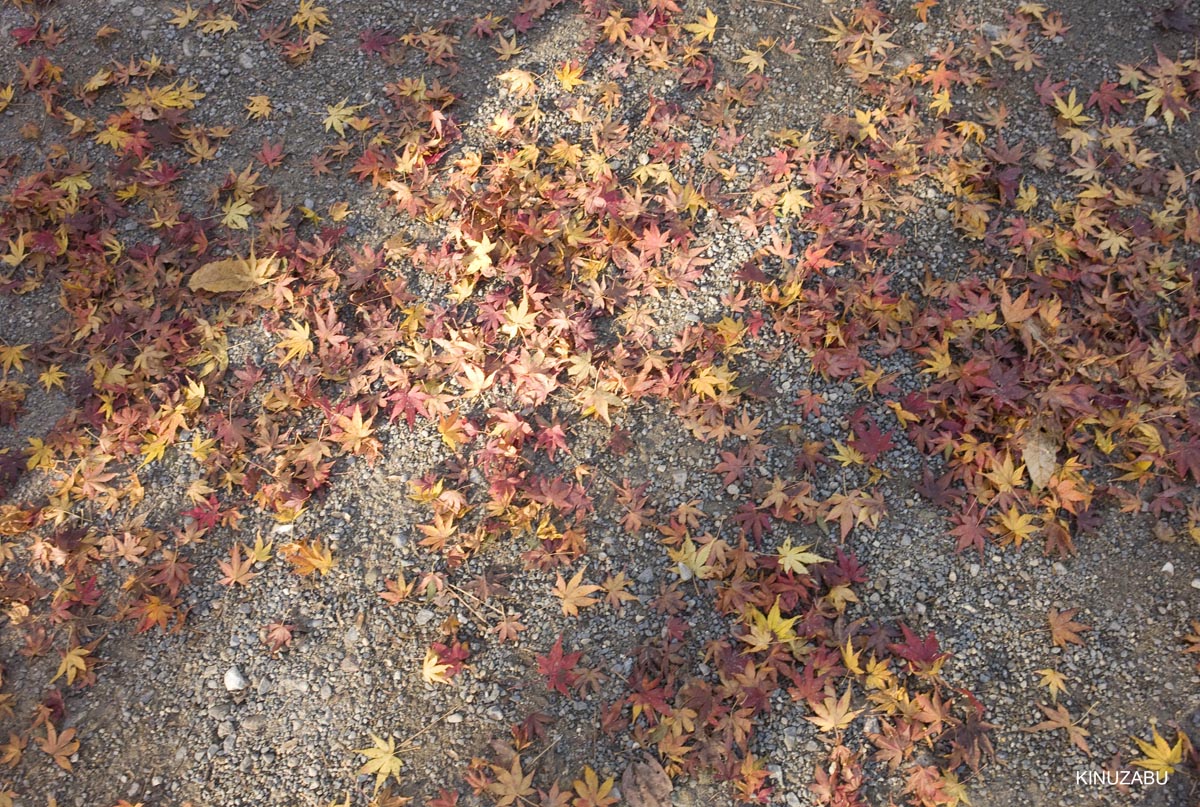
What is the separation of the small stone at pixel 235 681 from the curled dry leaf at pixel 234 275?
5.59 ft

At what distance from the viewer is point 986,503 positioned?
3.17m

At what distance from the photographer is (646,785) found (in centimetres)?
281

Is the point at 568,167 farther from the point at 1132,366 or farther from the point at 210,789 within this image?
the point at 210,789

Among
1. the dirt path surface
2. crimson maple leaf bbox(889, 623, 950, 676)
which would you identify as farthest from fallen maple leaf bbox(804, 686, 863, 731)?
crimson maple leaf bbox(889, 623, 950, 676)

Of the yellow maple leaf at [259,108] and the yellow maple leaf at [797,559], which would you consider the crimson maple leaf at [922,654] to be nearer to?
the yellow maple leaf at [797,559]

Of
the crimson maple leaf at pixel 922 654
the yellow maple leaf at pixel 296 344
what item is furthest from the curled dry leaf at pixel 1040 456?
the yellow maple leaf at pixel 296 344

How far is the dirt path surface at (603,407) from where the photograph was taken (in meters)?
2.91

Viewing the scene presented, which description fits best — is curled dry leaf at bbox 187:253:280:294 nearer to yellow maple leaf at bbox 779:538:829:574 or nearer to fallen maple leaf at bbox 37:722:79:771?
fallen maple leaf at bbox 37:722:79:771

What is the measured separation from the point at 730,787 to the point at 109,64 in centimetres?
477

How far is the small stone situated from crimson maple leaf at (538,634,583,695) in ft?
3.68

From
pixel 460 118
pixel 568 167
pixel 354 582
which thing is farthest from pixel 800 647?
pixel 460 118

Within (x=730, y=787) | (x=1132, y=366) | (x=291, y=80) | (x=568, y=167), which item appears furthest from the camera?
(x=291, y=80)

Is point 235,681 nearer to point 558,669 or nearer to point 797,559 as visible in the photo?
point 558,669

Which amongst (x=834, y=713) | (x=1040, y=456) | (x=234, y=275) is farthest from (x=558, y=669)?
(x=234, y=275)
